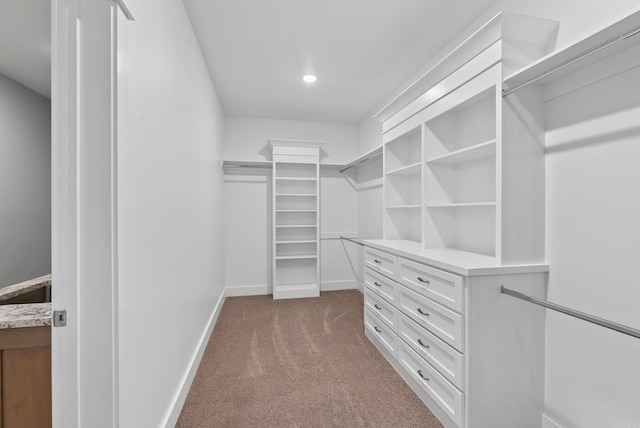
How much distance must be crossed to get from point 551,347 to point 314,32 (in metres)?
2.66

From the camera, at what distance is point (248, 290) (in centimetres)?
435

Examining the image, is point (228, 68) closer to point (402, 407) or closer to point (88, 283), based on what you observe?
point (88, 283)

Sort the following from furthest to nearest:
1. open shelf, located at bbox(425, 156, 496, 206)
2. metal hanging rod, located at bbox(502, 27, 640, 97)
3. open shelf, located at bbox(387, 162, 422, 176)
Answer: open shelf, located at bbox(387, 162, 422, 176) → open shelf, located at bbox(425, 156, 496, 206) → metal hanging rod, located at bbox(502, 27, 640, 97)

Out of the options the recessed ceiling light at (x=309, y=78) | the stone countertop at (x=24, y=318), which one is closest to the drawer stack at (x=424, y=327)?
the stone countertop at (x=24, y=318)

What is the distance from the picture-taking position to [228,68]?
289 cm

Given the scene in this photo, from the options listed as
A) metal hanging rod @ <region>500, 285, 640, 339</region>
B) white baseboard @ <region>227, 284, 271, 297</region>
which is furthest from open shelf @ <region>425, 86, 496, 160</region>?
white baseboard @ <region>227, 284, 271, 297</region>

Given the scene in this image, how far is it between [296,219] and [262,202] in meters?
0.59

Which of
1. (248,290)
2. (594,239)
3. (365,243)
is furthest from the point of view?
(248,290)

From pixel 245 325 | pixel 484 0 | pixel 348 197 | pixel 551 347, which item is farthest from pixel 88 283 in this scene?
pixel 348 197

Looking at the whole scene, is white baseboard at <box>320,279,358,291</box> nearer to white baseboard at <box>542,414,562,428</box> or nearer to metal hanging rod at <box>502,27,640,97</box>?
white baseboard at <box>542,414,562,428</box>

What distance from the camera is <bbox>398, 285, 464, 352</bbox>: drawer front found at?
5.21 ft

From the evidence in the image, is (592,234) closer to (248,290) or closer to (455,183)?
(455,183)

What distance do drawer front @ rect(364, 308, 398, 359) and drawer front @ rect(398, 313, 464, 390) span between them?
15 centimetres

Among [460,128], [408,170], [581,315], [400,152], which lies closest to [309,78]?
[400,152]
